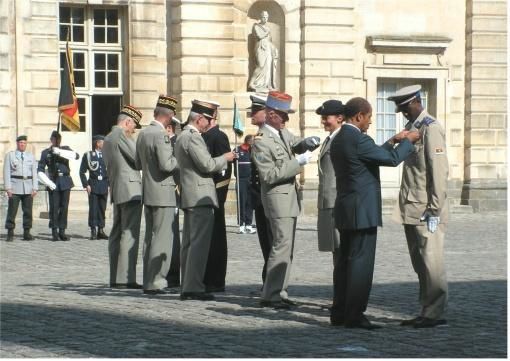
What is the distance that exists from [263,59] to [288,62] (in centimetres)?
75

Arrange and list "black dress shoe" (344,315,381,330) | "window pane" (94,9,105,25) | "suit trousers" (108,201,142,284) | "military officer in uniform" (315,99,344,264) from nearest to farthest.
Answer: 1. "black dress shoe" (344,315,381,330)
2. "military officer in uniform" (315,99,344,264)
3. "suit trousers" (108,201,142,284)
4. "window pane" (94,9,105,25)

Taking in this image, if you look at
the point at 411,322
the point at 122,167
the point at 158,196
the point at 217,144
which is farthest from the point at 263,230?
the point at 411,322

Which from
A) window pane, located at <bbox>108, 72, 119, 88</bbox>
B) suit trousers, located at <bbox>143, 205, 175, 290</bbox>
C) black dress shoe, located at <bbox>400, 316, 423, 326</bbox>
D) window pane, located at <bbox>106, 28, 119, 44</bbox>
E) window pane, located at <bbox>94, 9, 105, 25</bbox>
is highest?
window pane, located at <bbox>94, 9, 105, 25</bbox>

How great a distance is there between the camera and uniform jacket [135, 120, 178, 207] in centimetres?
1366

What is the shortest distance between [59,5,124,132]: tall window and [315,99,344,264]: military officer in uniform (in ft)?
54.6

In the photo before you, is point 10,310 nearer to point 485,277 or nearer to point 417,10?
point 485,277

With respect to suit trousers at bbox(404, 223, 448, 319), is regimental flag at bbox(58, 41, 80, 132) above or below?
above

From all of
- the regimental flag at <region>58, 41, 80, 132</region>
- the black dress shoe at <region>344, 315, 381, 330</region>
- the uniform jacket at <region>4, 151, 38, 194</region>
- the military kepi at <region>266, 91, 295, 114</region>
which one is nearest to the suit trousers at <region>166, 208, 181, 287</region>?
the military kepi at <region>266, 91, 295, 114</region>

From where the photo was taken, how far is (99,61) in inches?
1133

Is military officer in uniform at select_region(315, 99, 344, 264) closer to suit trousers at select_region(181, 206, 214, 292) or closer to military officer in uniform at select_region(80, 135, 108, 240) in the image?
suit trousers at select_region(181, 206, 214, 292)

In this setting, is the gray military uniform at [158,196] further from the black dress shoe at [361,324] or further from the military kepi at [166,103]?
the black dress shoe at [361,324]

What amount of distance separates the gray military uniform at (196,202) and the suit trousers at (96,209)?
939 centimetres

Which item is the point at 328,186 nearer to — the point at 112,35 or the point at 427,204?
the point at 427,204

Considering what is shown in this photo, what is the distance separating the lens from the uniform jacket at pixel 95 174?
22844 millimetres
